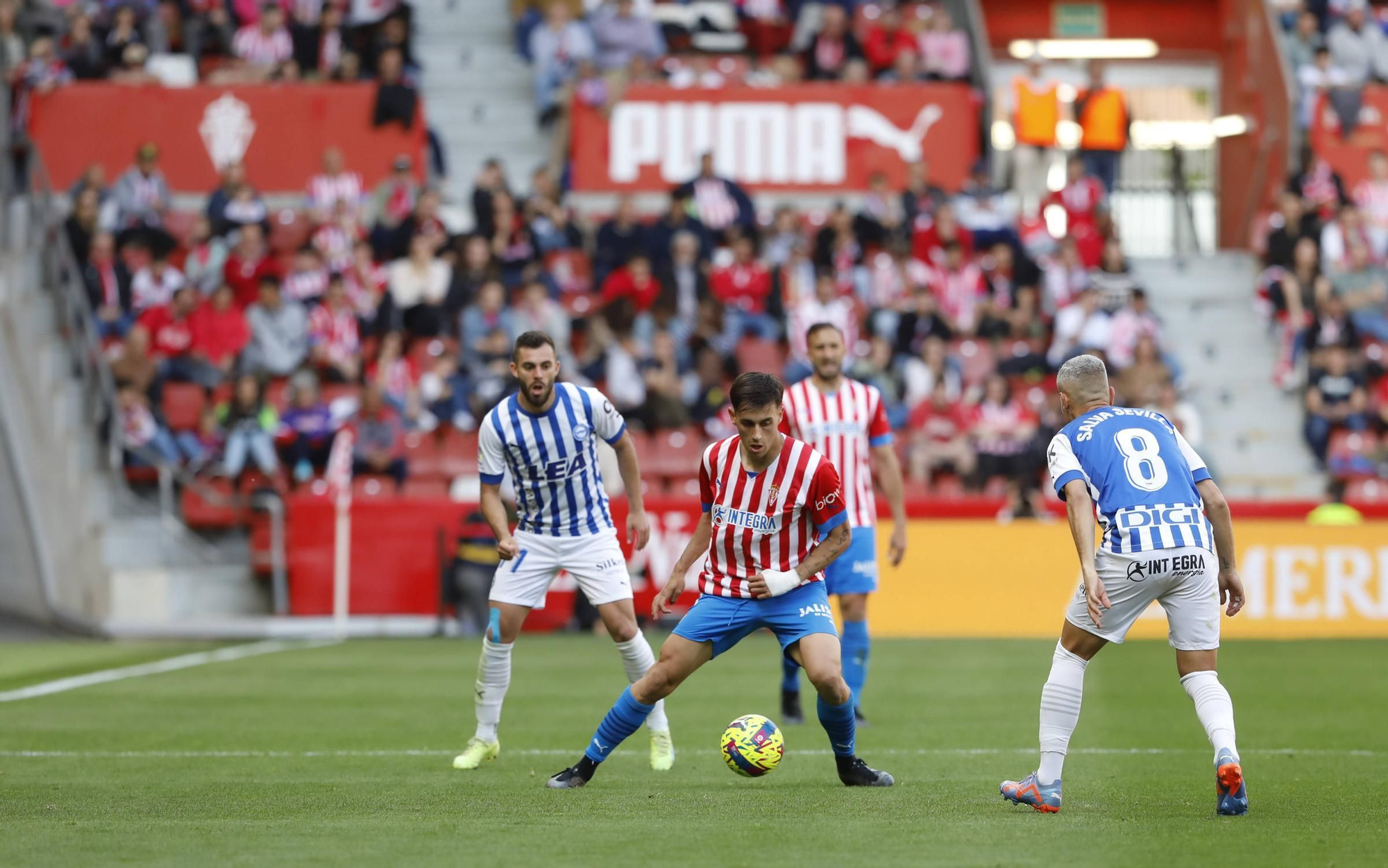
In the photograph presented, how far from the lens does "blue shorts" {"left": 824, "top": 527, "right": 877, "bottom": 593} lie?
10766 mm

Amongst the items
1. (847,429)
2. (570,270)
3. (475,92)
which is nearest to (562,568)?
(847,429)

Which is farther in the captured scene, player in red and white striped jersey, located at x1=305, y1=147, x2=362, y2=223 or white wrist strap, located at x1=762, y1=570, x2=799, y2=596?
player in red and white striped jersey, located at x1=305, y1=147, x2=362, y2=223

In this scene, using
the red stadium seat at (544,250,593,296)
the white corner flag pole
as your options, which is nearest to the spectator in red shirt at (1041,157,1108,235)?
the red stadium seat at (544,250,593,296)

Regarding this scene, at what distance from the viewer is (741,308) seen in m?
22.3

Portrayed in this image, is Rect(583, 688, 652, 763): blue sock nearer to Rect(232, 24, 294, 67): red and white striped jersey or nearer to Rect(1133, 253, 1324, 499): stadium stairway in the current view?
Rect(1133, 253, 1324, 499): stadium stairway

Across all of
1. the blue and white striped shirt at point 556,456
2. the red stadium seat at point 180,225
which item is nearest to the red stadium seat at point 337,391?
the red stadium seat at point 180,225

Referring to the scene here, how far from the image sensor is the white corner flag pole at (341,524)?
18891 mm

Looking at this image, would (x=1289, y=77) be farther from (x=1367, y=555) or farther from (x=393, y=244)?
(x=393, y=244)

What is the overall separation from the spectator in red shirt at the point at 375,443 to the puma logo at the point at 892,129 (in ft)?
27.3

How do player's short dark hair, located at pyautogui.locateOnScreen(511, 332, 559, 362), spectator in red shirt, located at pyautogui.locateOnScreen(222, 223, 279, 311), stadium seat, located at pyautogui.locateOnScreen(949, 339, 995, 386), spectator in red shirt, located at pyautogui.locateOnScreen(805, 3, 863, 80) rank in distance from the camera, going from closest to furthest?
player's short dark hair, located at pyautogui.locateOnScreen(511, 332, 559, 362) < stadium seat, located at pyautogui.locateOnScreen(949, 339, 995, 386) < spectator in red shirt, located at pyautogui.locateOnScreen(222, 223, 279, 311) < spectator in red shirt, located at pyautogui.locateOnScreen(805, 3, 863, 80)

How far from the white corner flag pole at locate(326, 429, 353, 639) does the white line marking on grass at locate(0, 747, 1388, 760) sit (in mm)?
8953

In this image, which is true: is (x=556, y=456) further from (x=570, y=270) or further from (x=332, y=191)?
(x=332, y=191)

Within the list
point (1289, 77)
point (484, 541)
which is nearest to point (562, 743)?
point (484, 541)

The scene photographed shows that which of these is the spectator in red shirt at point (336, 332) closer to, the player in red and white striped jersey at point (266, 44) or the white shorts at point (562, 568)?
the player in red and white striped jersey at point (266, 44)
